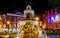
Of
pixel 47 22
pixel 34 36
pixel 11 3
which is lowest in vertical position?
pixel 34 36

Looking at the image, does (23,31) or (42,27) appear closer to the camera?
(23,31)

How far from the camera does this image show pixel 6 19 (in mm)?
2695

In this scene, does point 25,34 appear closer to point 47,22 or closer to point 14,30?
point 14,30

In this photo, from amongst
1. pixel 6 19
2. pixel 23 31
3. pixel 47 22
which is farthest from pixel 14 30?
pixel 47 22

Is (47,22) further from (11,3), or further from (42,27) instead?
(11,3)

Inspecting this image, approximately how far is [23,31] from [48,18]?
0.70 metres

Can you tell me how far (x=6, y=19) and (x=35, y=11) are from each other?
0.58m

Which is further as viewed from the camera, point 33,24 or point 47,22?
point 47,22

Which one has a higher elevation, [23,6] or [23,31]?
[23,6]

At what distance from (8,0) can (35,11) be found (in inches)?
22.1

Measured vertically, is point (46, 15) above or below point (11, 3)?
below

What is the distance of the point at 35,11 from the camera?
268 centimetres

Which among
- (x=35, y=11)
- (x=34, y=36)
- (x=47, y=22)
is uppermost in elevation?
(x=35, y=11)

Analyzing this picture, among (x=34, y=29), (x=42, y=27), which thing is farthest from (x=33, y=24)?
(x=42, y=27)
